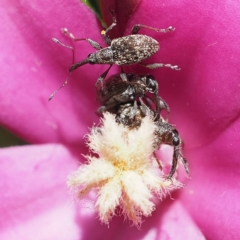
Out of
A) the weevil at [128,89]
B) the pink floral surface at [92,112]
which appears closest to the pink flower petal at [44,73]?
the pink floral surface at [92,112]

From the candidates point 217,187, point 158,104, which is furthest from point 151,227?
point 158,104

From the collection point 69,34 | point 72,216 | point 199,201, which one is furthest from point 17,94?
point 199,201

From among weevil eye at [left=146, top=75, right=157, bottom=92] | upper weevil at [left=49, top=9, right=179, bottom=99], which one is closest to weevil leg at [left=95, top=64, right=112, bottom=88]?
upper weevil at [left=49, top=9, right=179, bottom=99]

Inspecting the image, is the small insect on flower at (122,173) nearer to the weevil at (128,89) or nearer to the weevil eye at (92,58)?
the weevil at (128,89)

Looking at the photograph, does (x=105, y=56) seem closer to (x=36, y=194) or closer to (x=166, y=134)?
(x=166, y=134)

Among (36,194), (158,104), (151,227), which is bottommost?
(151,227)
